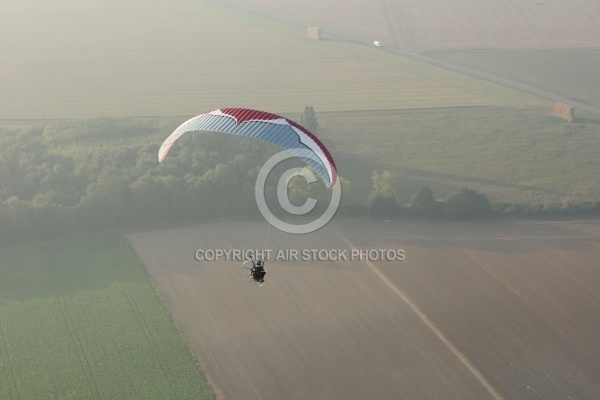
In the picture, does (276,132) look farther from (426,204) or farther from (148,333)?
(426,204)

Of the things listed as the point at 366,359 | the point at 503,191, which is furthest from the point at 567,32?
the point at 366,359

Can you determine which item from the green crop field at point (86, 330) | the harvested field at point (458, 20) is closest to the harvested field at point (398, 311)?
the green crop field at point (86, 330)

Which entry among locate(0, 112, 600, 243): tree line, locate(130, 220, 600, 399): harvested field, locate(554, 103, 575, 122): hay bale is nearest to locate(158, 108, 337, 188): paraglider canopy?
locate(130, 220, 600, 399): harvested field

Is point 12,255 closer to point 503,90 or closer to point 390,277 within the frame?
point 390,277

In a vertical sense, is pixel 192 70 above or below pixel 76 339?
below

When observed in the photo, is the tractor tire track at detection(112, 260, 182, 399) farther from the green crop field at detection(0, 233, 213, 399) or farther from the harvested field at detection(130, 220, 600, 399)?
the harvested field at detection(130, 220, 600, 399)

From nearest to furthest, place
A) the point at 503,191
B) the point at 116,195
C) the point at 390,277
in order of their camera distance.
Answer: the point at 390,277 < the point at 116,195 < the point at 503,191

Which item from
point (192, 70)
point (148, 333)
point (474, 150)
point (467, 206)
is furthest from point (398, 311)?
point (192, 70)
